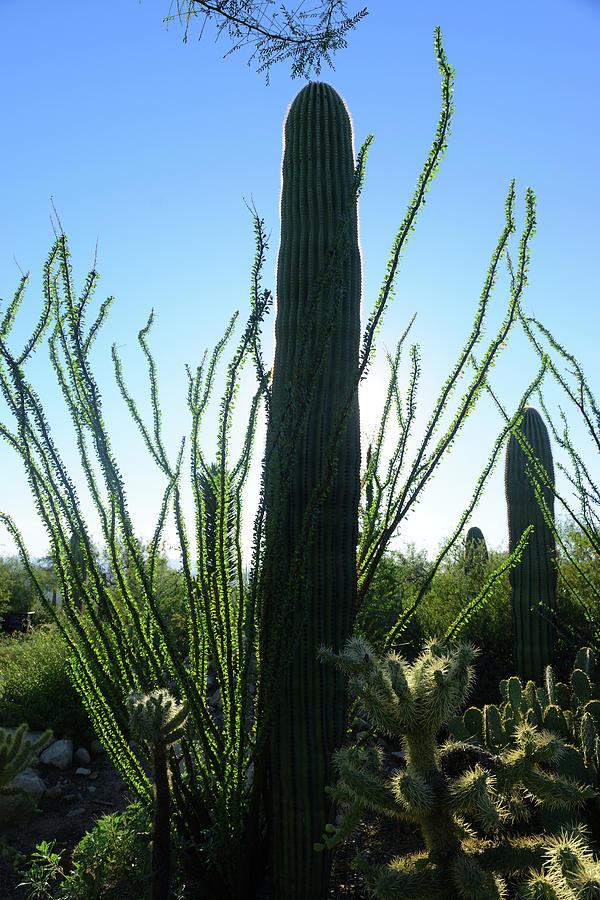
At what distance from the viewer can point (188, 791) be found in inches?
98.9

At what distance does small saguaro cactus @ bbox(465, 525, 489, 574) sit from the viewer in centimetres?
849

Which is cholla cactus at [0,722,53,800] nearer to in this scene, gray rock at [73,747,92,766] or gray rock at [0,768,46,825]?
gray rock at [0,768,46,825]

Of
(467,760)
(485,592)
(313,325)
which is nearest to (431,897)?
(467,760)

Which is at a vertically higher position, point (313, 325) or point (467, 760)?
→ point (313, 325)

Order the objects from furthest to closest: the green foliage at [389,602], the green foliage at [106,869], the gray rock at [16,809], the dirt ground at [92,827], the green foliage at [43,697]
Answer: the green foliage at [389,602] < the green foliage at [43,697] < the gray rock at [16,809] < the dirt ground at [92,827] < the green foliage at [106,869]

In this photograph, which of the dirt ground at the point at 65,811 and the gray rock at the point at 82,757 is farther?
the gray rock at the point at 82,757

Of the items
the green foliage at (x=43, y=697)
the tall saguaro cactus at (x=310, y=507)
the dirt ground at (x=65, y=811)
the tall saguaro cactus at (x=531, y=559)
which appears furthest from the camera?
the tall saguaro cactus at (x=531, y=559)

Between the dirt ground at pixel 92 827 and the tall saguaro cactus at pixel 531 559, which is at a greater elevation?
the tall saguaro cactus at pixel 531 559

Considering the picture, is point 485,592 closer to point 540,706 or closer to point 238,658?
point 540,706

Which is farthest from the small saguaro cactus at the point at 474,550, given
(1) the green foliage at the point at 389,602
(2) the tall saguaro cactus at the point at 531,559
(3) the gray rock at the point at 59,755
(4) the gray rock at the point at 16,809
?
(4) the gray rock at the point at 16,809

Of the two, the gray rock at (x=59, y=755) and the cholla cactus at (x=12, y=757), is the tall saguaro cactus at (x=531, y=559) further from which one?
the cholla cactus at (x=12, y=757)

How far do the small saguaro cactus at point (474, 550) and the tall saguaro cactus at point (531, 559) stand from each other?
7.26ft

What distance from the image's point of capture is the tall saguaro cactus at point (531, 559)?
5340 millimetres

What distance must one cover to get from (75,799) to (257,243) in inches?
159
